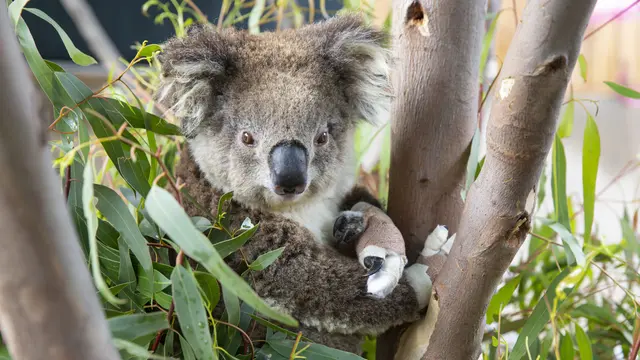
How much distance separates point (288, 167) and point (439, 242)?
1.43ft

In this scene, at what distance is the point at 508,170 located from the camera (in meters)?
1.08

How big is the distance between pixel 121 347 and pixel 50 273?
1.39ft

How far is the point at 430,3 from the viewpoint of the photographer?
4.94 ft

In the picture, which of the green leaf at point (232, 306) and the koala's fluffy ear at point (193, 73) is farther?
the koala's fluffy ear at point (193, 73)

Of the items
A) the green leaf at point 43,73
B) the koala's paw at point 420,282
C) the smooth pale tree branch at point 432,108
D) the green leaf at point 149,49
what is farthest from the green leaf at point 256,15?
the koala's paw at point 420,282

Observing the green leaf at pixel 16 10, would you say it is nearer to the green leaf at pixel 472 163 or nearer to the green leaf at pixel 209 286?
the green leaf at pixel 209 286

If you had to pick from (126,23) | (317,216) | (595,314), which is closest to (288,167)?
(317,216)

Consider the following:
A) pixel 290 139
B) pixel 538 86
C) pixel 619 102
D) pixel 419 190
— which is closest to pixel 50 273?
pixel 538 86

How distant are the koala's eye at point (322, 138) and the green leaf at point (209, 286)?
1.61 feet

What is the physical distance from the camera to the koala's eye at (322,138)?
158cm

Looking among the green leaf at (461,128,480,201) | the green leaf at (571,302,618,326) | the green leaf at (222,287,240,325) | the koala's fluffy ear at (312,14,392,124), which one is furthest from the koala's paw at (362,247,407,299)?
the green leaf at (571,302,618,326)

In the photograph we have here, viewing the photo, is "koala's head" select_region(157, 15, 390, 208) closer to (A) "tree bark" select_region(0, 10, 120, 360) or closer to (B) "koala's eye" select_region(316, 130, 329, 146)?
(B) "koala's eye" select_region(316, 130, 329, 146)

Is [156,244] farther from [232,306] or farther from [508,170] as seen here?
[508,170]

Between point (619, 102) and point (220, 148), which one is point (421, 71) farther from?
point (619, 102)
